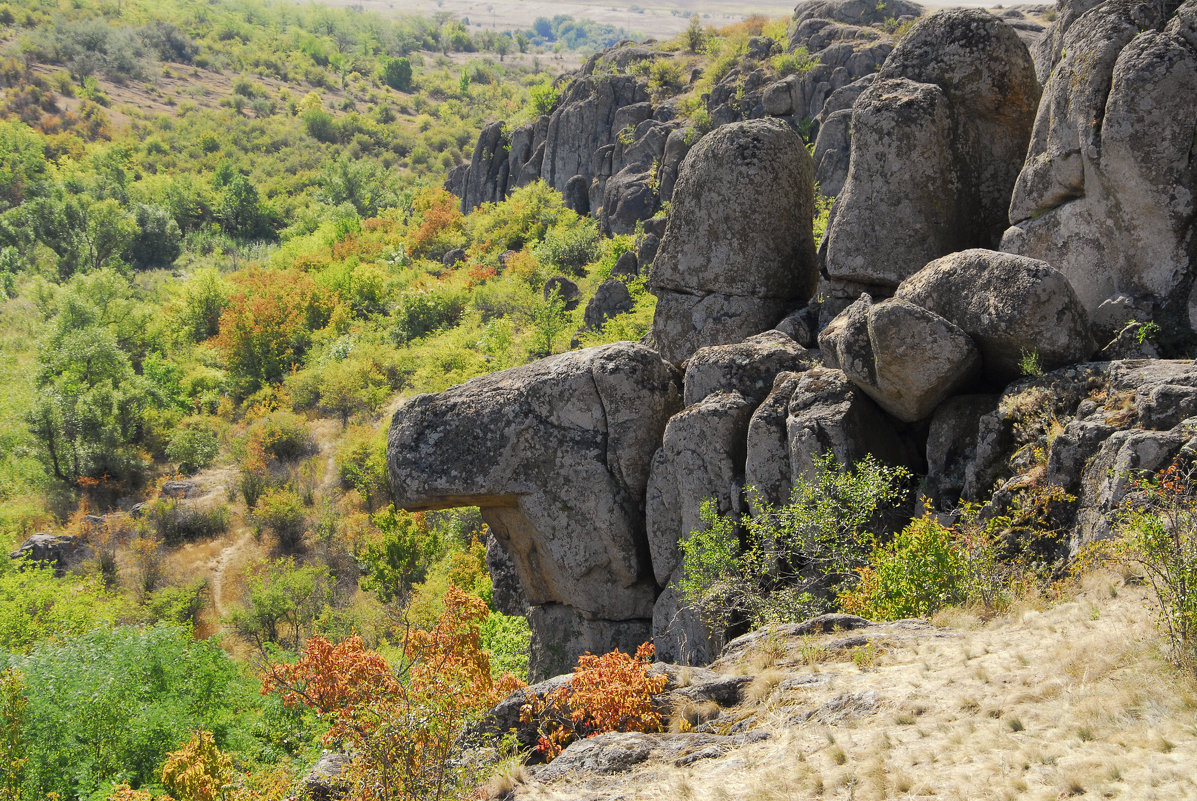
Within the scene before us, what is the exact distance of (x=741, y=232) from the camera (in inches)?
612

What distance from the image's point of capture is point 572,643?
48.3ft

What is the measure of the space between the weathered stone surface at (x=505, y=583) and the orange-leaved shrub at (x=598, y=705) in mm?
7834

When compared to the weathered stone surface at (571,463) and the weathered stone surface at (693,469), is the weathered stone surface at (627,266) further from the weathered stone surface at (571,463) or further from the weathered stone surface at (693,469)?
the weathered stone surface at (693,469)

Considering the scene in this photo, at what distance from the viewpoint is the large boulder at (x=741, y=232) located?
50.9 feet

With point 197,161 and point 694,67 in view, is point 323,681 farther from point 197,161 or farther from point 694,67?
point 197,161

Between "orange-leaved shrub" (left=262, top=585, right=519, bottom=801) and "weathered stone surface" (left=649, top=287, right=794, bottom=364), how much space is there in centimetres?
819

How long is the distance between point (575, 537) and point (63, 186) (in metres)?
79.5

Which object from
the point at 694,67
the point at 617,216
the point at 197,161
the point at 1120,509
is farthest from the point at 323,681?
the point at 197,161

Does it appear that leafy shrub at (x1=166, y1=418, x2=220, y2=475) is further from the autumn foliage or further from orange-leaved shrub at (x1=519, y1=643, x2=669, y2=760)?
orange-leaved shrub at (x1=519, y1=643, x2=669, y2=760)

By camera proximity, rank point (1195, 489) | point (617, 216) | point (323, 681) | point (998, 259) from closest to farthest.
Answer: point (1195, 489), point (323, 681), point (998, 259), point (617, 216)

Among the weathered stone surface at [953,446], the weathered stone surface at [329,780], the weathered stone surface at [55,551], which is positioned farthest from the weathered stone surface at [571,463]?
the weathered stone surface at [55,551]

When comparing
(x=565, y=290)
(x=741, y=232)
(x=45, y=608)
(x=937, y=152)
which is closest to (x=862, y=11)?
(x=565, y=290)

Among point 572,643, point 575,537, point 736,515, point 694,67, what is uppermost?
point 694,67

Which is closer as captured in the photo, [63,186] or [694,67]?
[694,67]
